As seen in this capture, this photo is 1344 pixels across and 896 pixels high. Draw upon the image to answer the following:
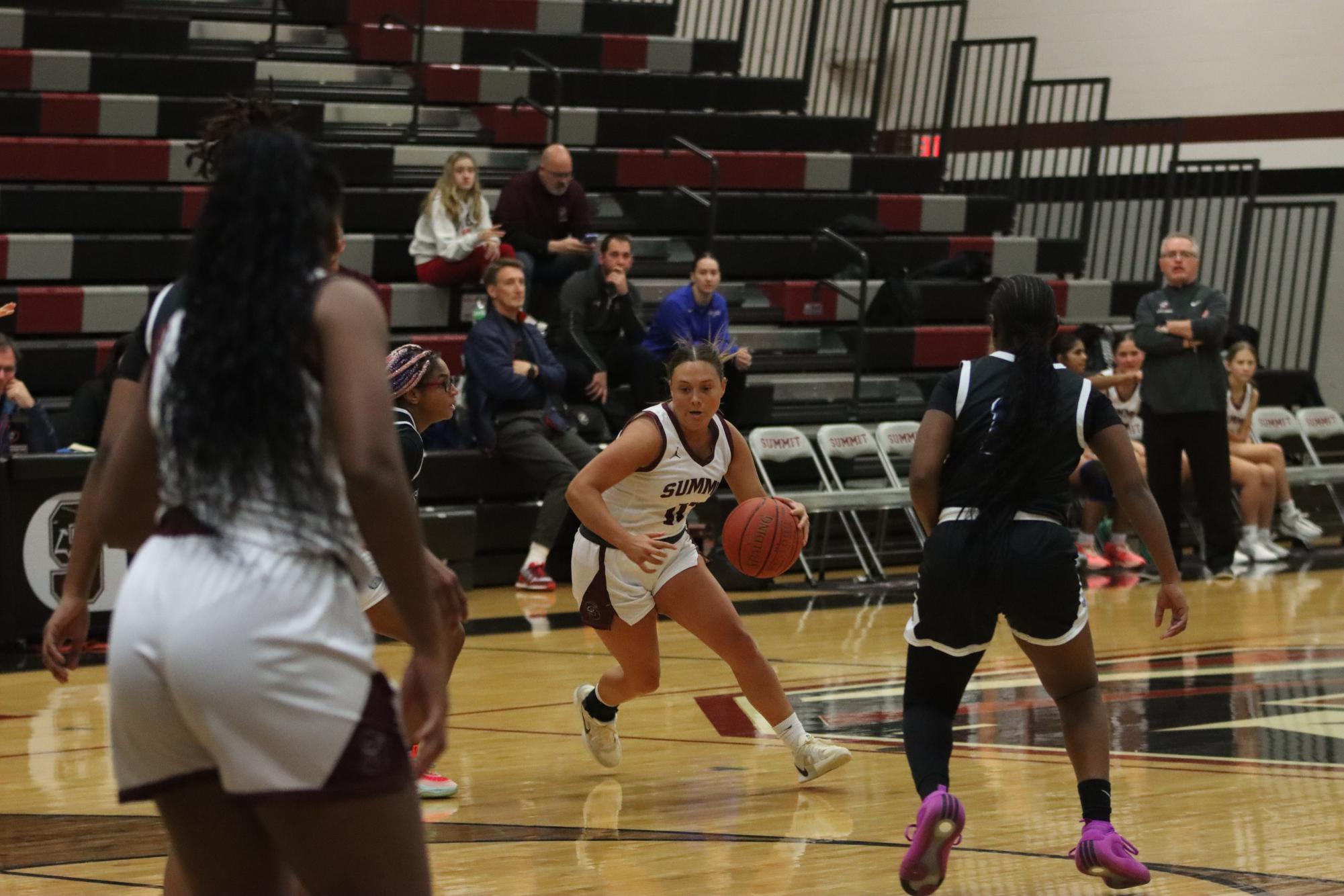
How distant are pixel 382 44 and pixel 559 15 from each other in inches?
65.4

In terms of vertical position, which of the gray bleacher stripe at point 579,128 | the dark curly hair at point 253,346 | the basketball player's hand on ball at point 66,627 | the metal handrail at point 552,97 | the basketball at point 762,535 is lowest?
A: the basketball at point 762,535

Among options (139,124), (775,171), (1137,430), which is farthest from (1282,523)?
(139,124)

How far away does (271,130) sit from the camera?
94.6 inches

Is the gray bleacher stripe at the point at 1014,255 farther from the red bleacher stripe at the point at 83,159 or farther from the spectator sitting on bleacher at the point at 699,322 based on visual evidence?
the red bleacher stripe at the point at 83,159

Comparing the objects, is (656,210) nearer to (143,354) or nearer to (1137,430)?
(1137,430)

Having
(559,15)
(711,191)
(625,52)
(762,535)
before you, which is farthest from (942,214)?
(762,535)

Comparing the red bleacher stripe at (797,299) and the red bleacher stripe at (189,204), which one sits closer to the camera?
the red bleacher stripe at (189,204)

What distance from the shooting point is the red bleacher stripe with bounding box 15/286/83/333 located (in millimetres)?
10797

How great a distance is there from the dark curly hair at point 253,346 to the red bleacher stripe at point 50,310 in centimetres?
902

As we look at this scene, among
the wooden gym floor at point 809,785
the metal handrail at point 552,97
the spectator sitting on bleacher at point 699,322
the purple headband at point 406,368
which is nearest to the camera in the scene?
the wooden gym floor at point 809,785

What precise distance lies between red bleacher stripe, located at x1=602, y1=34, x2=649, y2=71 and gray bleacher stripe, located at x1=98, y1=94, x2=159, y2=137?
12.7 feet

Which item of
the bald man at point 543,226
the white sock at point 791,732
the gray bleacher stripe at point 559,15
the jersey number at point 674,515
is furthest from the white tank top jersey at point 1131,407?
the white sock at point 791,732

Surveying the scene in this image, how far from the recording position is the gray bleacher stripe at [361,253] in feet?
38.3

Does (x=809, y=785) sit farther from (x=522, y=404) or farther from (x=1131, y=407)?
(x=1131, y=407)
